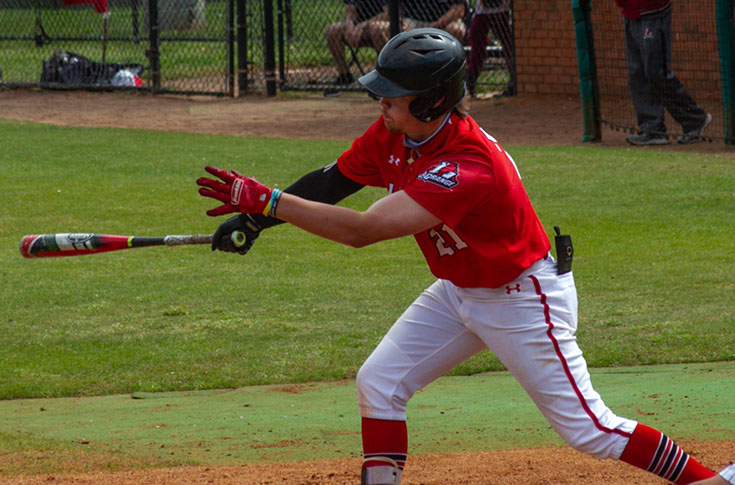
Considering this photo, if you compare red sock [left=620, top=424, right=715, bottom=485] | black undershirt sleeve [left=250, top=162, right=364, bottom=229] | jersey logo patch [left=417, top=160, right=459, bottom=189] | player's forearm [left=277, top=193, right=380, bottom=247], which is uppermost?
jersey logo patch [left=417, top=160, right=459, bottom=189]

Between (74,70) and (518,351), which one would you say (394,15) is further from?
(518,351)

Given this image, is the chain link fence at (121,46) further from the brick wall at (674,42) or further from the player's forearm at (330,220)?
the player's forearm at (330,220)

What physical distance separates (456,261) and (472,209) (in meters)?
0.20

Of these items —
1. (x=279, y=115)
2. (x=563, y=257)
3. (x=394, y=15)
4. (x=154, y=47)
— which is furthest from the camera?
(x=154, y=47)

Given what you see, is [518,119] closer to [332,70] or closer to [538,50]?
[538,50]

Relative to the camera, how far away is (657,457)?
333 centimetres

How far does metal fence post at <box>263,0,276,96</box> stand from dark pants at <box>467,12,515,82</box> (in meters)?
3.14

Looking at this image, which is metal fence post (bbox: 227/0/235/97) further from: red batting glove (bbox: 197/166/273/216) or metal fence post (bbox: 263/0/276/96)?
red batting glove (bbox: 197/166/273/216)

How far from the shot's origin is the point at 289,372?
223 inches

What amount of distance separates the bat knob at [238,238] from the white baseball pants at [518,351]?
0.66 metres

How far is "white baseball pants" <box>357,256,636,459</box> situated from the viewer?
328 cm

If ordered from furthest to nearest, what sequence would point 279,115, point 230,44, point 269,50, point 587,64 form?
point 269,50 → point 230,44 → point 279,115 → point 587,64

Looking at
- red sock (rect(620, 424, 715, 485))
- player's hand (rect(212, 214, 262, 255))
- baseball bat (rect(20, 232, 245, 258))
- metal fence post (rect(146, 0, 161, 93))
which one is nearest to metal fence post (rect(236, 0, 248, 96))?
metal fence post (rect(146, 0, 161, 93))

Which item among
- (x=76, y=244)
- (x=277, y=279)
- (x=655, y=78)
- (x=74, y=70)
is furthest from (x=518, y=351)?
(x=74, y=70)
